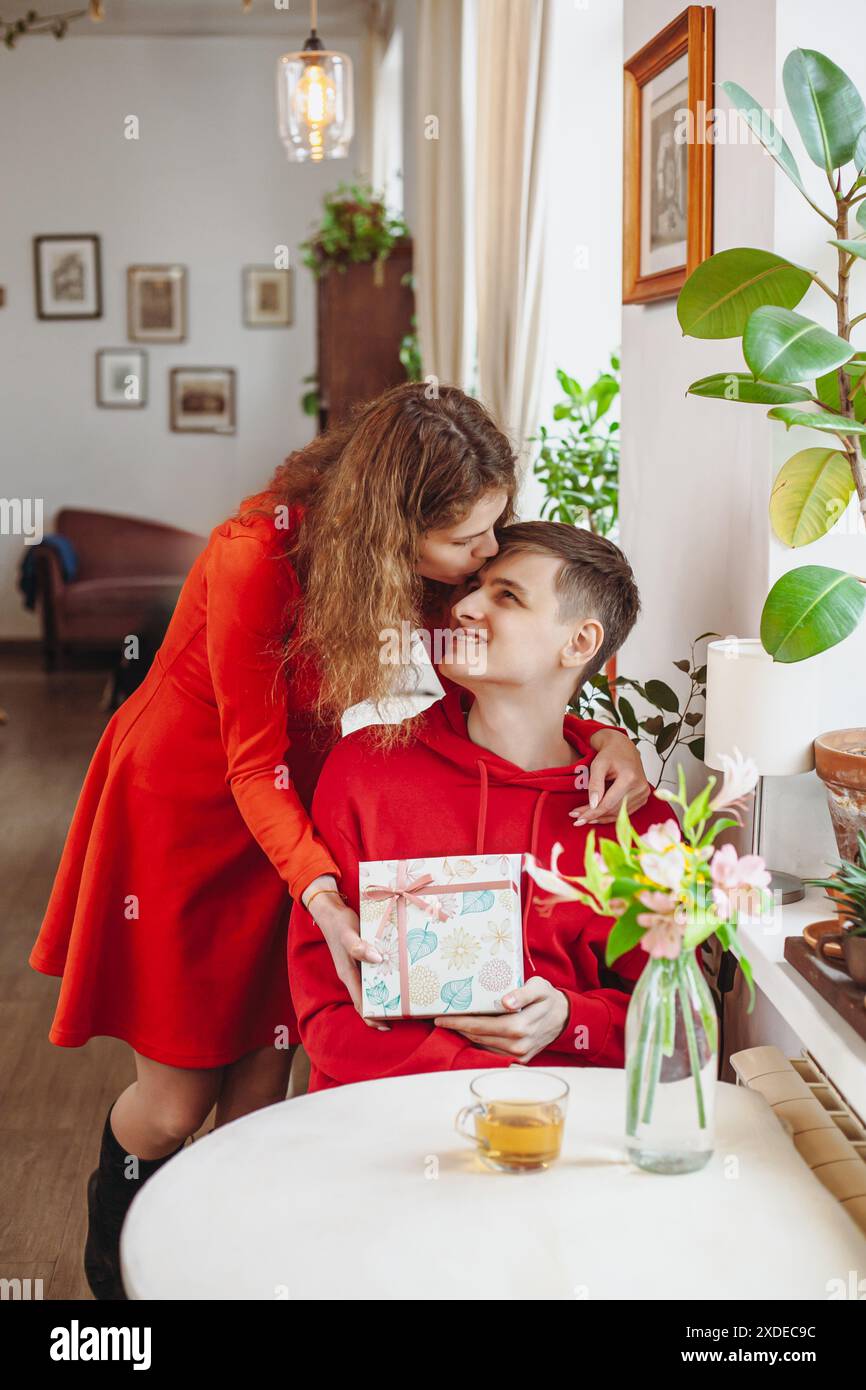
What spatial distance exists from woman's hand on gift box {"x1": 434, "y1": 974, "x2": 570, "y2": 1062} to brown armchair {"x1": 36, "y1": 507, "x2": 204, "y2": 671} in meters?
6.25

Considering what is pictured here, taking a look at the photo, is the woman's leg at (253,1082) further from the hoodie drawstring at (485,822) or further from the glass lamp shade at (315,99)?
the glass lamp shade at (315,99)

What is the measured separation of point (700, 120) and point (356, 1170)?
1708 millimetres

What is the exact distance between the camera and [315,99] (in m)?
5.09

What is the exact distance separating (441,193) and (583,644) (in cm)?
410

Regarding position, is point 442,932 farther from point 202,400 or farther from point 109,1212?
point 202,400

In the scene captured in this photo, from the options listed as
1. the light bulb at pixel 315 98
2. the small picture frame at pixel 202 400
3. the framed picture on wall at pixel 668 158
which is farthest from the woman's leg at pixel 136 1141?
the small picture frame at pixel 202 400

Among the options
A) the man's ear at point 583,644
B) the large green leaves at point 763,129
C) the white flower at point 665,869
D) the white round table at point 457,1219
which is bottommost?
the white round table at point 457,1219

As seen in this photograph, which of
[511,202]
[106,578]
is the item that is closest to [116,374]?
[106,578]

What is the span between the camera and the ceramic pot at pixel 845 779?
68.0 inches

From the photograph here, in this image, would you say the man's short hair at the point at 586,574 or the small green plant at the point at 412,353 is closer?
the man's short hair at the point at 586,574

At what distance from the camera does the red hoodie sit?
5.62ft

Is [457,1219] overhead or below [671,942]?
below

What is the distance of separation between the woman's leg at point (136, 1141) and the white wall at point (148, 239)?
741 cm
